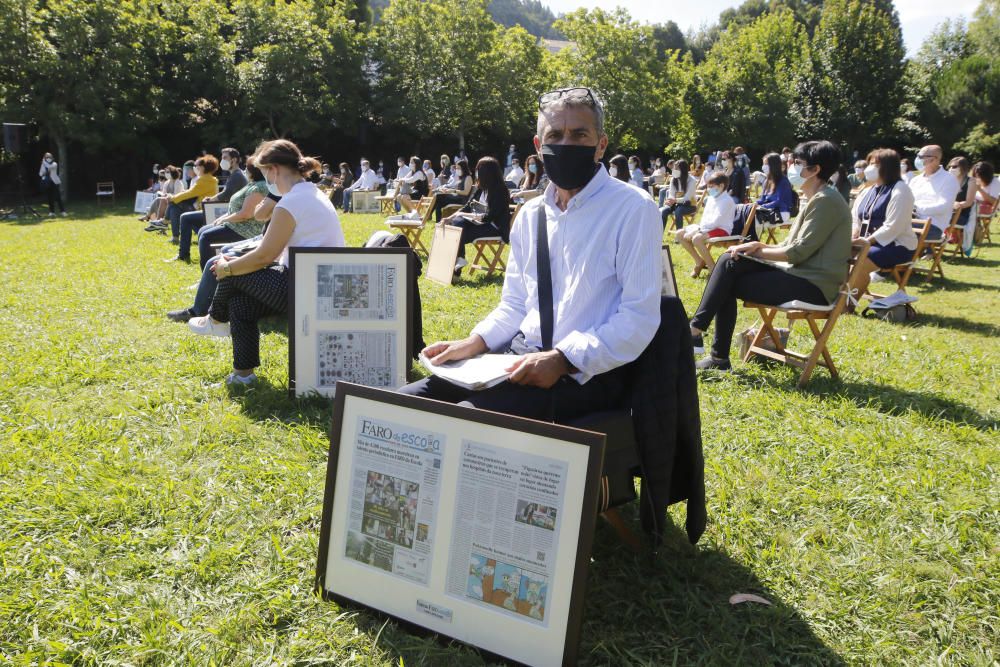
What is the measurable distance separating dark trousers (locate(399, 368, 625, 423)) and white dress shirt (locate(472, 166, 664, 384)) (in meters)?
0.09

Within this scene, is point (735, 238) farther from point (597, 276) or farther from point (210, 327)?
point (597, 276)

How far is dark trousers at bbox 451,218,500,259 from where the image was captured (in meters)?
9.03

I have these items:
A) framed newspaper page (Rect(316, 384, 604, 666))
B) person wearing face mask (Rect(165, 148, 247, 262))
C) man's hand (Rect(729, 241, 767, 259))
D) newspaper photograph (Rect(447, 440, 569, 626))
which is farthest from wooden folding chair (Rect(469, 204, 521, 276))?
newspaper photograph (Rect(447, 440, 569, 626))

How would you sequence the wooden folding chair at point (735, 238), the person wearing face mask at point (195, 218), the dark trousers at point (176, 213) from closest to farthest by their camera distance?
the wooden folding chair at point (735, 238) < the person wearing face mask at point (195, 218) < the dark trousers at point (176, 213)

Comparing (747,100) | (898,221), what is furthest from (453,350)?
(747,100)

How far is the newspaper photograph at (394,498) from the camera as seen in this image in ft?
7.24

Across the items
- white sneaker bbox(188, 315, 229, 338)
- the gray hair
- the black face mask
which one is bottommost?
white sneaker bbox(188, 315, 229, 338)

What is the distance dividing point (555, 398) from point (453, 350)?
17.5 inches

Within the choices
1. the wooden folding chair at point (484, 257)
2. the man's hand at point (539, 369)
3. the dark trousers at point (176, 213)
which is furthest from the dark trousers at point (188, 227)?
the man's hand at point (539, 369)

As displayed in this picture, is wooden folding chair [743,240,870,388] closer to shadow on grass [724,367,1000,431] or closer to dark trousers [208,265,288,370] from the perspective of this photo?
shadow on grass [724,367,1000,431]

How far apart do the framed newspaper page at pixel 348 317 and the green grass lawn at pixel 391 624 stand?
1.00 feet

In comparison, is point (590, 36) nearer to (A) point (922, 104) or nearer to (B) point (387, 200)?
(A) point (922, 104)

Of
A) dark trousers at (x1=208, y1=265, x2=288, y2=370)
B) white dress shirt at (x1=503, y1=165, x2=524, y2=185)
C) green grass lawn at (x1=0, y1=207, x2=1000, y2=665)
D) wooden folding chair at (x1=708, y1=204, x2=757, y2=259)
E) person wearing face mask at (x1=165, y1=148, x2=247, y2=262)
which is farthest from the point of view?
white dress shirt at (x1=503, y1=165, x2=524, y2=185)

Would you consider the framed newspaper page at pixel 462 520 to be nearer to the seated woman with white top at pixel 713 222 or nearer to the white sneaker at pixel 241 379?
the white sneaker at pixel 241 379
